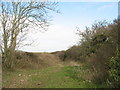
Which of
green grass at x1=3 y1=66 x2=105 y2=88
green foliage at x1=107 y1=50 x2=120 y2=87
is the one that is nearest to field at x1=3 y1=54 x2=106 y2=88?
green grass at x1=3 y1=66 x2=105 y2=88

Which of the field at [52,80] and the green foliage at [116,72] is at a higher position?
the green foliage at [116,72]

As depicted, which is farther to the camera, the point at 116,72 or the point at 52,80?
the point at 52,80

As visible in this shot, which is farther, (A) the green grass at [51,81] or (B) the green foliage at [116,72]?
(A) the green grass at [51,81]

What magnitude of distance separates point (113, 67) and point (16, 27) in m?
12.9

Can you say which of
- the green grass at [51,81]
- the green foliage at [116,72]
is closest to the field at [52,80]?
the green grass at [51,81]

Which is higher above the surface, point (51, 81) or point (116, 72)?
point (116, 72)

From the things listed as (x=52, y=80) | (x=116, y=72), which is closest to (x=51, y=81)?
(x=52, y=80)

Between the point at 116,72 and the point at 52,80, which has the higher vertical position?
the point at 116,72

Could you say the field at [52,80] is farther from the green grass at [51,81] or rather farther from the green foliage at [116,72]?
the green foliage at [116,72]

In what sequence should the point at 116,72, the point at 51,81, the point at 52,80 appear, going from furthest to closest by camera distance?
1. the point at 52,80
2. the point at 51,81
3. the point at 116,72

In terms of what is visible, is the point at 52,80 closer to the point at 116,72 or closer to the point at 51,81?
the point at 51,81

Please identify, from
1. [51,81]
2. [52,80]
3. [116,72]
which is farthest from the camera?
[52,80]

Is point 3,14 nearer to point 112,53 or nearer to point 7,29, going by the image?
point 7,29

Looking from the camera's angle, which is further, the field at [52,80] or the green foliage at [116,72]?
the field at [52,80]
